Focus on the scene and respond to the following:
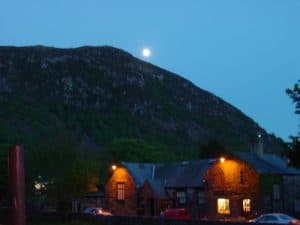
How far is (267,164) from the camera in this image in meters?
66.1

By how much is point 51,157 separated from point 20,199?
183 feet

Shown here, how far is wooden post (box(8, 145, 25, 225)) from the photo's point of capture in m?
5.73

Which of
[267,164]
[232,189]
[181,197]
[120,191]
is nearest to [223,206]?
[232,189]

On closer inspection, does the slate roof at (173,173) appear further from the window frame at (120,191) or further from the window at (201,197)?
the window frame at (120,191)

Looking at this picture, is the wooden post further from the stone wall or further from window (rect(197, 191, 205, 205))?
the stone wall

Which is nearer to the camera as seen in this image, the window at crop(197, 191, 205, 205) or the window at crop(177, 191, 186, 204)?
the window at crop(197, 191, 205, 205)

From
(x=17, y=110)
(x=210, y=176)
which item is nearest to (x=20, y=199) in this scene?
(x=210, y=176)

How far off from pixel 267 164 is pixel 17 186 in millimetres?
61806

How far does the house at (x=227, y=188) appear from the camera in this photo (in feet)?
209

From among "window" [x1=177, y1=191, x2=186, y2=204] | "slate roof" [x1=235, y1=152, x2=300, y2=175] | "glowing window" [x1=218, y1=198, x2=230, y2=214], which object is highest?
"slate roof" [x1=235, y1=152, x2=300, y2=175]

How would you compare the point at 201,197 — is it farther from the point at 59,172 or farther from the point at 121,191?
the point at 59,172

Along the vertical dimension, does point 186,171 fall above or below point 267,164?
below

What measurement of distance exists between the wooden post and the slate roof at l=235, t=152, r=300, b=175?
5910cm

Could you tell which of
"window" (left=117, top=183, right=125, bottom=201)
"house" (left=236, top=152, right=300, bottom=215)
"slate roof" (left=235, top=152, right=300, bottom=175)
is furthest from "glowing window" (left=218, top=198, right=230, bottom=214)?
"window" (left=117, top=183, right=125, bottom=201)
